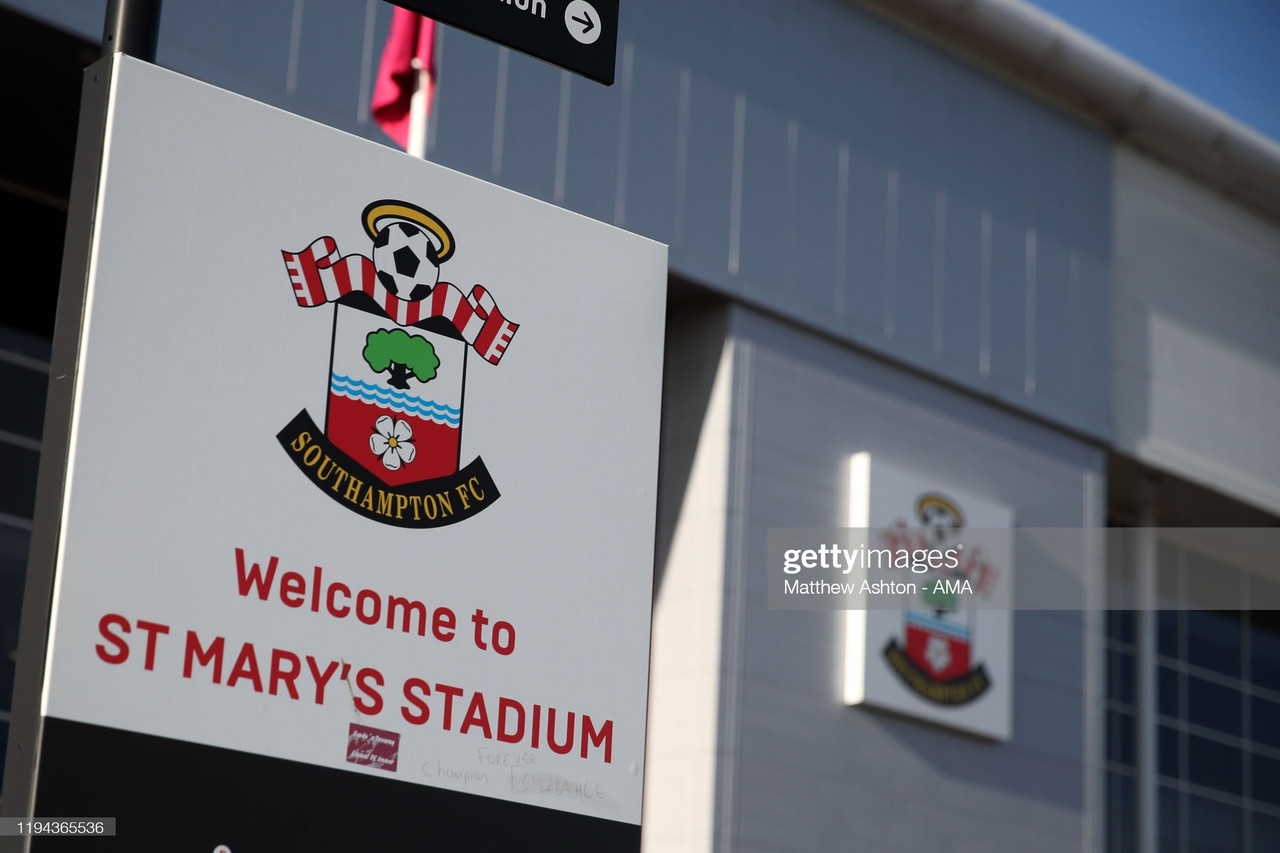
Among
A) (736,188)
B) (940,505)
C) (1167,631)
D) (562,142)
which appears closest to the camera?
(562,142)

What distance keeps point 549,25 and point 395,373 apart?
1.07 meters

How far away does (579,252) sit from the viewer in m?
3.96

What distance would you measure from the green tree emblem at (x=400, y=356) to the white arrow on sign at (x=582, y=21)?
38.9 inches

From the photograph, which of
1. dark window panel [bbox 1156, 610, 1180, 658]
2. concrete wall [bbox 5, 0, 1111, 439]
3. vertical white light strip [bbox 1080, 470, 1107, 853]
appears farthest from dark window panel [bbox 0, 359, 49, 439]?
dark window panel [bbox 1156, 610, 1180, 658]

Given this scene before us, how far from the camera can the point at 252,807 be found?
3.22 m

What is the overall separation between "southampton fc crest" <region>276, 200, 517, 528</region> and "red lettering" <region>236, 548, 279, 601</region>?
22 centimetres

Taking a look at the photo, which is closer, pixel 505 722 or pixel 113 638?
pixel 113 638

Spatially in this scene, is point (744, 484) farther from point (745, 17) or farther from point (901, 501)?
point (745, 17)

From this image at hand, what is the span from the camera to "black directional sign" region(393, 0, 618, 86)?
12.9 feet

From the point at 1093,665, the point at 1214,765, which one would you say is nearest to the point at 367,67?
the point at 1093,665

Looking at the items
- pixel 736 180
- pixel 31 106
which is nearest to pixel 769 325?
pixel 736 180

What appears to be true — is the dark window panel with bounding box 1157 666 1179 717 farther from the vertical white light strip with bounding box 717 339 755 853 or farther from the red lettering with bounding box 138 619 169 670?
the red lettering with bounding box 138 619 169 670

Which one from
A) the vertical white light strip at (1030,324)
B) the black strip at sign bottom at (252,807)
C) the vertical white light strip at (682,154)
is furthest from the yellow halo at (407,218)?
the vertical white light strip at (1030,324)

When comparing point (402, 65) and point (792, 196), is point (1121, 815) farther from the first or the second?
point (402, 65)
